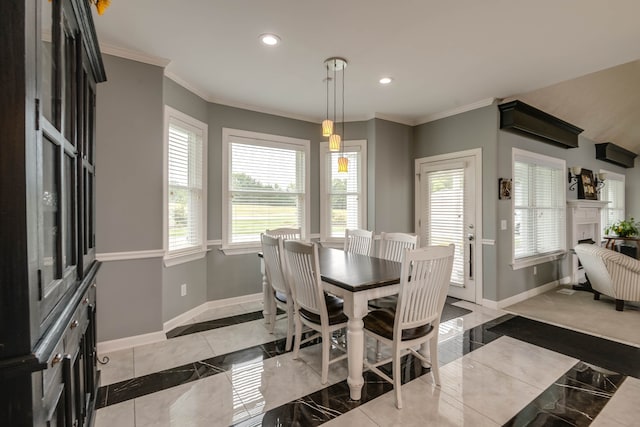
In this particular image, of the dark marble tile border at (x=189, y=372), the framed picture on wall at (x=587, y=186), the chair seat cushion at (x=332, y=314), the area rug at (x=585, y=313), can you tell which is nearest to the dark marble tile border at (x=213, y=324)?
the dark marble tile border at (x=189, y=372)

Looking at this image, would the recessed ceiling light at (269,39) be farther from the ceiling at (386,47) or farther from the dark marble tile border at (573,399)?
the dark marble tile border at (573,399)

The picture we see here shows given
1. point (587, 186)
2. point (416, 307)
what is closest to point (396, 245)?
point (416, 307)

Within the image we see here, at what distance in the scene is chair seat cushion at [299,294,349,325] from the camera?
2289mm

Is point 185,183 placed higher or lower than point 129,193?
higher

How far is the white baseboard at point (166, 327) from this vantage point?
8.92ft

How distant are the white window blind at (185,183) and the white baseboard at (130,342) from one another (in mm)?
837

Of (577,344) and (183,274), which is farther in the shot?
(183,274)

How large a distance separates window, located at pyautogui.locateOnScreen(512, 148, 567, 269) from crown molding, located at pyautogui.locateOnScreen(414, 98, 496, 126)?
819 millimetres

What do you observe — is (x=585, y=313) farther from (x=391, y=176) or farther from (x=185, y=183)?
(x=185, y=183)

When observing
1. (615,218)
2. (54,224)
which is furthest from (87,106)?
(615,218)

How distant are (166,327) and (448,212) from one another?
13.3 ft

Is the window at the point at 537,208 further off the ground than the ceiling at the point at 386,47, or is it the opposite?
the ceiling at the point at 386,47

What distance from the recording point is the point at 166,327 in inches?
126

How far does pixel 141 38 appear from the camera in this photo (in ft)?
8.45
